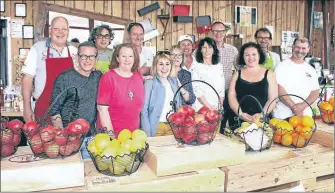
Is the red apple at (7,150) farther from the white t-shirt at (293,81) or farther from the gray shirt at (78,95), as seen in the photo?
the white t-shirt at (293,81)

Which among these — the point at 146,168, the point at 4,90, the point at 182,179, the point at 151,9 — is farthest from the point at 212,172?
the point at 151,9

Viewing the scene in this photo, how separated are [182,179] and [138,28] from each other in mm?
2033

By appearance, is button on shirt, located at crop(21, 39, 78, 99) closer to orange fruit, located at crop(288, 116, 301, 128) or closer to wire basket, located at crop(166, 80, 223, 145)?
wire basket, located at crop(166, 80, 223, 145)

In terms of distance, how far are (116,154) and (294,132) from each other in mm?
967

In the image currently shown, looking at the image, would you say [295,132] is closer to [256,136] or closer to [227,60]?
[256,136]

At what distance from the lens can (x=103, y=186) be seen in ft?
4.08

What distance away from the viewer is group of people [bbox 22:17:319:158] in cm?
210

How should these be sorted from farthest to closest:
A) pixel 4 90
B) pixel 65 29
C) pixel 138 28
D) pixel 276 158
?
pixel 4 90
pixel 138 28
pixel 65 29
pixel 276 158

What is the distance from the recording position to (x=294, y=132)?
175cm

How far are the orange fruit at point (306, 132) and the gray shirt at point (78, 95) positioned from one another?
4.01 ft

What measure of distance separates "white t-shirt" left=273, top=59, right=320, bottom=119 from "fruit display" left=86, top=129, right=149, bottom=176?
1782 millimetres

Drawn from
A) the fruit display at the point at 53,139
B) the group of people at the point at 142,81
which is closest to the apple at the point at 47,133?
the fruit display at the point at 53,139

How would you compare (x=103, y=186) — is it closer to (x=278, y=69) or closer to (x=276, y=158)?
(x=276, y=158)

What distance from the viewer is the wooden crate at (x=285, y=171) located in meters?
1.46
